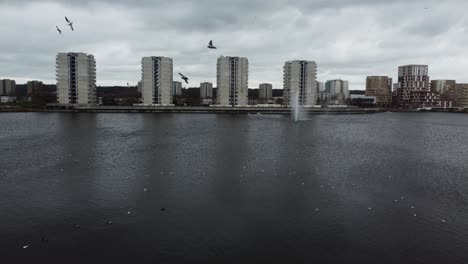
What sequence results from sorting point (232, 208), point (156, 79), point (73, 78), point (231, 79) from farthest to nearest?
point (231, 79), point (156, 79), point (73, 78), point (232, 208)

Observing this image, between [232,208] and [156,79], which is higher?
[156,79]

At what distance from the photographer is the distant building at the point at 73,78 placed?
178000 millimetres

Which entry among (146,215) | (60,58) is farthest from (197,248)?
(60,58)

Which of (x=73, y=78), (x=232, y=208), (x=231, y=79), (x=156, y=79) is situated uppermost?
(x=231, y=79)

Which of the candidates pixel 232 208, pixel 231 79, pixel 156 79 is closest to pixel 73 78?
pixel 156 79

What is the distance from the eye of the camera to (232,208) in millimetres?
24344

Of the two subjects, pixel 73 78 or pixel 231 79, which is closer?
pixel 73 78

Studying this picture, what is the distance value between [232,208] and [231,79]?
17751 centimetres

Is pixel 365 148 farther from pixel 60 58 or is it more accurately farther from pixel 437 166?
pixel 60 58

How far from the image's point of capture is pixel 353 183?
104 ft

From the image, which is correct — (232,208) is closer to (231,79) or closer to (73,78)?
(231,79)

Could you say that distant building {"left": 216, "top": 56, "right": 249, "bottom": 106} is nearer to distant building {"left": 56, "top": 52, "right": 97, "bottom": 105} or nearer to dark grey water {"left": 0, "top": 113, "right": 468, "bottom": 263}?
distant building {"left": 56, "top": 52, "right": 97, "bottom": 105}

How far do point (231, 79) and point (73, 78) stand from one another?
276 ft

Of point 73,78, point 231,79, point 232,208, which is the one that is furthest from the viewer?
point 231,79
